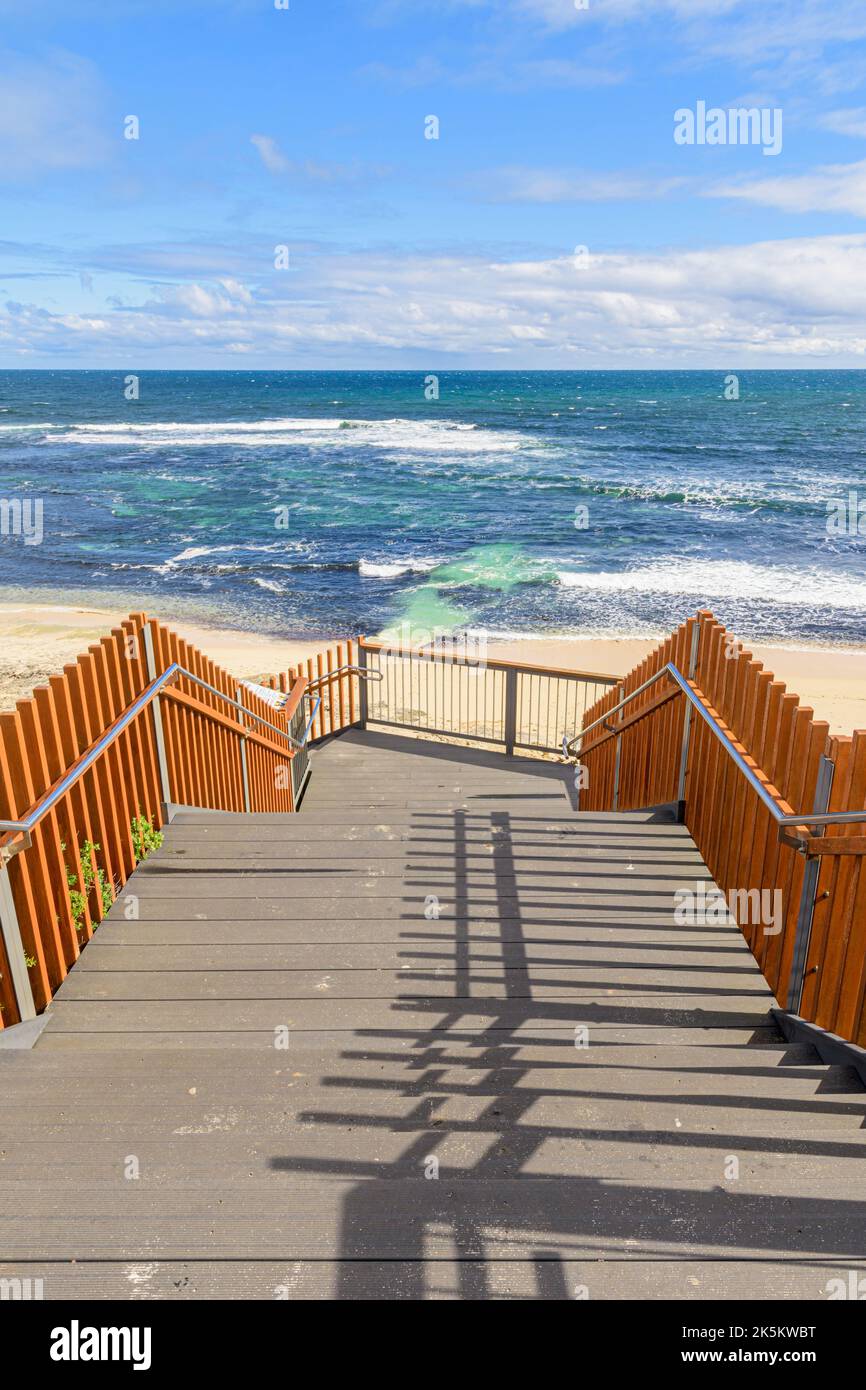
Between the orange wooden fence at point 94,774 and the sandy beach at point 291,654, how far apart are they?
1002 cm

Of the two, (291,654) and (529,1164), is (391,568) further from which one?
(529,1164)

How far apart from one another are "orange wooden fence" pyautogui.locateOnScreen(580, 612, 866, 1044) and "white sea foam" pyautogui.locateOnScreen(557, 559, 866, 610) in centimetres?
1853

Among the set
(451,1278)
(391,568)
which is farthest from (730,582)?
(451,1278)

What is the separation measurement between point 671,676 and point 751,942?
2.31 meters

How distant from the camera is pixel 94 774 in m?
4.46

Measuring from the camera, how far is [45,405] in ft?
313

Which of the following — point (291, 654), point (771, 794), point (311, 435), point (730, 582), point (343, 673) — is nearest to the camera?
point (771, 794)

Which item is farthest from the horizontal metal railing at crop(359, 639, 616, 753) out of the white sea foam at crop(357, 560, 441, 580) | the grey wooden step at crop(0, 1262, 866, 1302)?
the white sea foam at crop(357, 560, 441, 580)

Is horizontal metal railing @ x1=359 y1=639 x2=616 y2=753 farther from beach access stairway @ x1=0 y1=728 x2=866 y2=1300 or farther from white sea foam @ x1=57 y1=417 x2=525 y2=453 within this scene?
white sea foam @ x1=57 y1=417 x2=525 y2=453

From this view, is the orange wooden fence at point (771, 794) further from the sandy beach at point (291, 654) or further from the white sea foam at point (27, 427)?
the white sea foam at point (27, 427)

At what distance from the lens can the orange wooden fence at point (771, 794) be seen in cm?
345

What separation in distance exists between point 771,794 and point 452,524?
31.1 m
